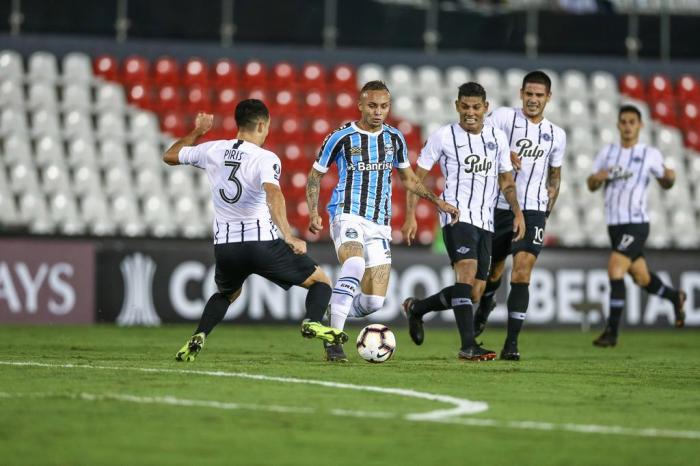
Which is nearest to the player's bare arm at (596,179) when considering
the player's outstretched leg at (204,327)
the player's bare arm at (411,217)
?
the player's bare arm at (411,217)

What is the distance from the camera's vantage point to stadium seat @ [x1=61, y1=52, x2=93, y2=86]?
63.3ft

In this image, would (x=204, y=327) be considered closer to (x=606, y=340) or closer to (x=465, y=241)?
(x=465, y=241)

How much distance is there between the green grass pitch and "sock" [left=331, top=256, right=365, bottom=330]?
1.32ft

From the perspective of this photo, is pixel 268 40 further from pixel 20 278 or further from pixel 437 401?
pixel 437 401

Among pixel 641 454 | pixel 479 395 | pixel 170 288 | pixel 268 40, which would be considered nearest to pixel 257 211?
pixel 479 395

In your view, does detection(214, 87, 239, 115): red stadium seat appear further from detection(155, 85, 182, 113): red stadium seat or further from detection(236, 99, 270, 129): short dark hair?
detection(236, 99, 270, 129): short dark hair

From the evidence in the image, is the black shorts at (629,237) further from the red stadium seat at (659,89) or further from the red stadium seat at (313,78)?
the red stadium seat at (659,89)

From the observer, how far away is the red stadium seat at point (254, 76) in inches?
781

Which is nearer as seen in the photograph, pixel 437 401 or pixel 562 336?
pixel 437 401

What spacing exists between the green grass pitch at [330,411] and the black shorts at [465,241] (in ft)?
2.74

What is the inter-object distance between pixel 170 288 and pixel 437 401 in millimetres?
9457

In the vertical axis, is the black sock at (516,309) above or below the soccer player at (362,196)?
below

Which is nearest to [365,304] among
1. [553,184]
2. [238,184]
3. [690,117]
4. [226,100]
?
[238,184]

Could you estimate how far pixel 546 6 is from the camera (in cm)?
2061
